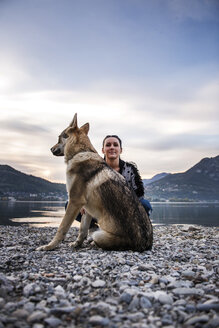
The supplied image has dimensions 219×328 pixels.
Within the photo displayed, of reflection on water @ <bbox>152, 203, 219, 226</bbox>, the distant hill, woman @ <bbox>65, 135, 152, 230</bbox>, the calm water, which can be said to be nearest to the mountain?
the distant hill

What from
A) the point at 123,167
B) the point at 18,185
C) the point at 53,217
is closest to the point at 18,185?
the point at 18,185

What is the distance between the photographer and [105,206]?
209 inches

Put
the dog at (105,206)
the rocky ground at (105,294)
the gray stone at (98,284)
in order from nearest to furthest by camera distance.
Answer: the rocky ground at (105,294)
the gray stone at (98,284)
the dog at (105,206)

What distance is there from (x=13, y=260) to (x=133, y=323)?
10.8 feet

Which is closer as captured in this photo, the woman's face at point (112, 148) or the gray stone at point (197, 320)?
the gray stone at point (197, 320)

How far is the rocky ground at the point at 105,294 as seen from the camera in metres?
2.39

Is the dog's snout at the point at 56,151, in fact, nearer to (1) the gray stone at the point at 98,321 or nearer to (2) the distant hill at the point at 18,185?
(1) the gray stone at the point at 98,321

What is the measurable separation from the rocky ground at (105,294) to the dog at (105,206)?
28.6 inches

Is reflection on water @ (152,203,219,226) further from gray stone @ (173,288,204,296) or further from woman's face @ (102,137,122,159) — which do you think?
gray stone @ (173,288,204,296)

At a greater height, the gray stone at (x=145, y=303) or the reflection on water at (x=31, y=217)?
the gray stone at (x=145, y=303)

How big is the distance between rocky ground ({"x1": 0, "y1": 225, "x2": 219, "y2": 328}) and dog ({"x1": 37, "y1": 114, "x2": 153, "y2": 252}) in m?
0.73

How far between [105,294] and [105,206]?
7.83 ft

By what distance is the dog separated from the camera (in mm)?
5273

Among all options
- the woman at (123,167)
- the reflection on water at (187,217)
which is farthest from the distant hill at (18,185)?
the woman at (123,167)
